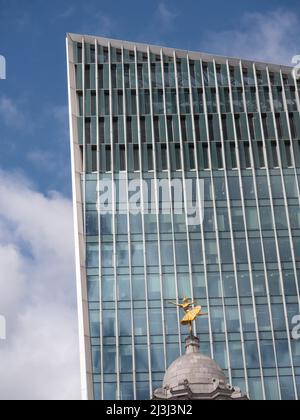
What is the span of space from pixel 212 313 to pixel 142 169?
61.2 ft

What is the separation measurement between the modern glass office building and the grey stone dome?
29.0 m

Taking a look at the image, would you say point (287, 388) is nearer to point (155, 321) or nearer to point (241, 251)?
point (155, 321)

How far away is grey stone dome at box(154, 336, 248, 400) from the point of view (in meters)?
50.8

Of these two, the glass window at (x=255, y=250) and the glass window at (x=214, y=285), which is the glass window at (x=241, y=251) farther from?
the glass window at (x=214, y=285)

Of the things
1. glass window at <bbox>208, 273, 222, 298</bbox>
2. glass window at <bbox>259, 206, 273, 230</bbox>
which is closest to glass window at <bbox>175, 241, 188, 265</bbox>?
glass window at <bbox>208, 273, 222, 298</bbox>

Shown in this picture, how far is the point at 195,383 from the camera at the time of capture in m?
51.8

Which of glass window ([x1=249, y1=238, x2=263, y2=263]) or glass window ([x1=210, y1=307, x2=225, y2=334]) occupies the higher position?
glass window ([x1=249, y1=238, x2=263, y2=263])

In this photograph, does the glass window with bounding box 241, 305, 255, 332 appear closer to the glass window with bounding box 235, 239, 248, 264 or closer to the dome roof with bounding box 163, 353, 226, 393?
the glass window with bounding box 235, 239, 248, 264

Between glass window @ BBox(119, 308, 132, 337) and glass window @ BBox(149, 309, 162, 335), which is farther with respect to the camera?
glass window @ BBox(149, 309, 162, 335)

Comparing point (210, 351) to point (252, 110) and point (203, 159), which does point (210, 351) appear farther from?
point (252, 110)

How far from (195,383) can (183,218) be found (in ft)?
138

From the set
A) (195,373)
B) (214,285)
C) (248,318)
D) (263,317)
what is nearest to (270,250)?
(214,285)

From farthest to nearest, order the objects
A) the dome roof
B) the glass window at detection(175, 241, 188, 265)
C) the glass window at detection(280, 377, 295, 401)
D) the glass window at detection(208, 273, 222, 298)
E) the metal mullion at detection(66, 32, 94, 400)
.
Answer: the glass window at detection(175, 241, 188, 265), the glass window at detection(208, 273, 222, 298), the metal mullion at detection(66, 32, 94, 400), the glass window at detection(280, 377, 295, 401), the dome roof
